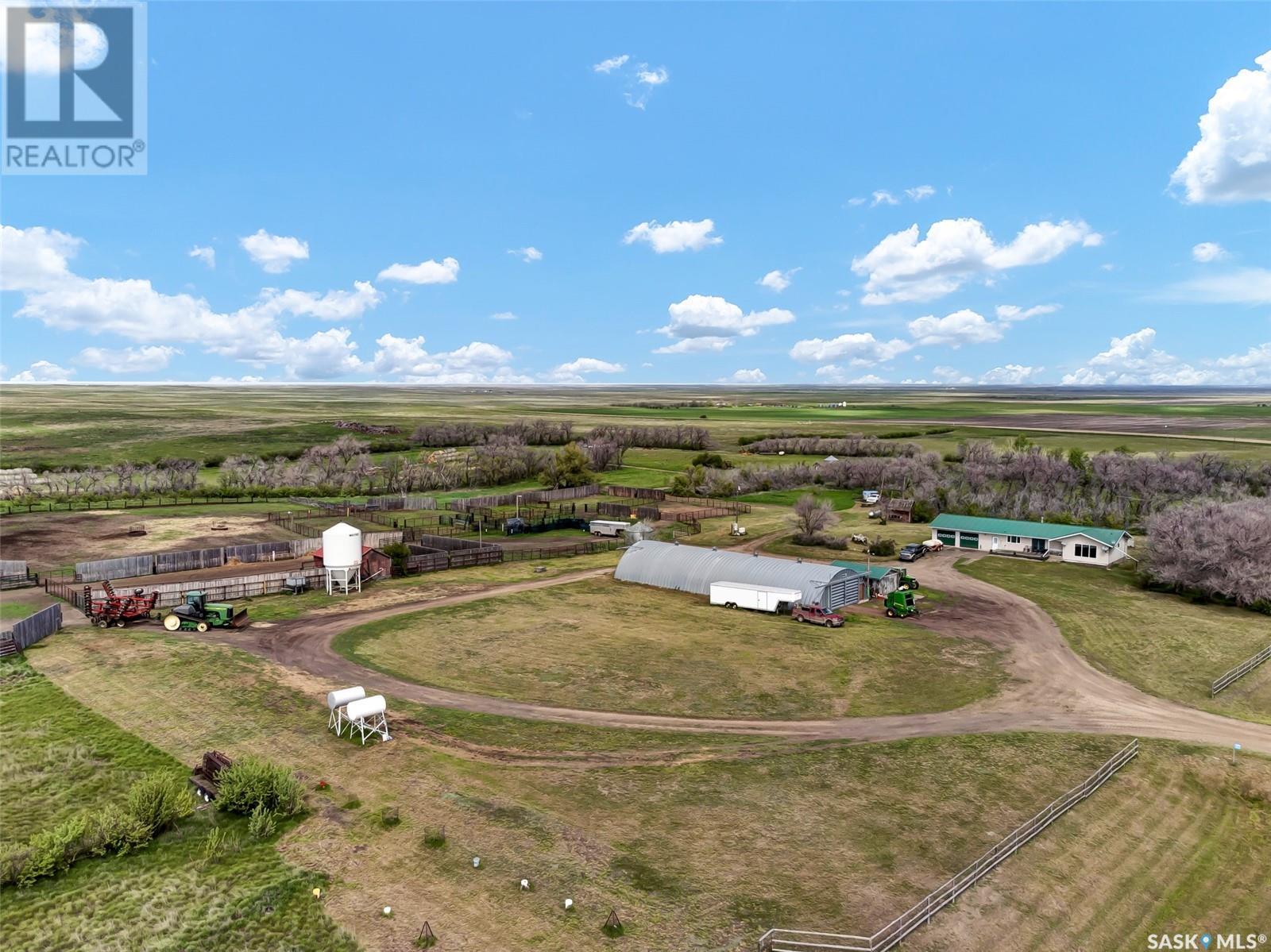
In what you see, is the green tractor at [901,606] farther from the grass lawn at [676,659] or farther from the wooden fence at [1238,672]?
the wooden fence at [1238,672]

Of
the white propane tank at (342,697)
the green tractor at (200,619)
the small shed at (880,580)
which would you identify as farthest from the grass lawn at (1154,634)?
the green tractor at (200,619)

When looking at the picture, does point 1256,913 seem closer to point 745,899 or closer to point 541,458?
point 745,899

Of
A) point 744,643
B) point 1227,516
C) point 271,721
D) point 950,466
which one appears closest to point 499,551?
point 744,643

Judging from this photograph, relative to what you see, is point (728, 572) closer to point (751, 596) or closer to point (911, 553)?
point (751, 596)

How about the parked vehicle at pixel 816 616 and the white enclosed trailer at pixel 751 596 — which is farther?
the white enclosed trailer at pixel 751 596

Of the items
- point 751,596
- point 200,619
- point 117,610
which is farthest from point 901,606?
point 117,610

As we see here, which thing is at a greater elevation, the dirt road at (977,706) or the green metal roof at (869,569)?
the green metal roof at (869,569)
